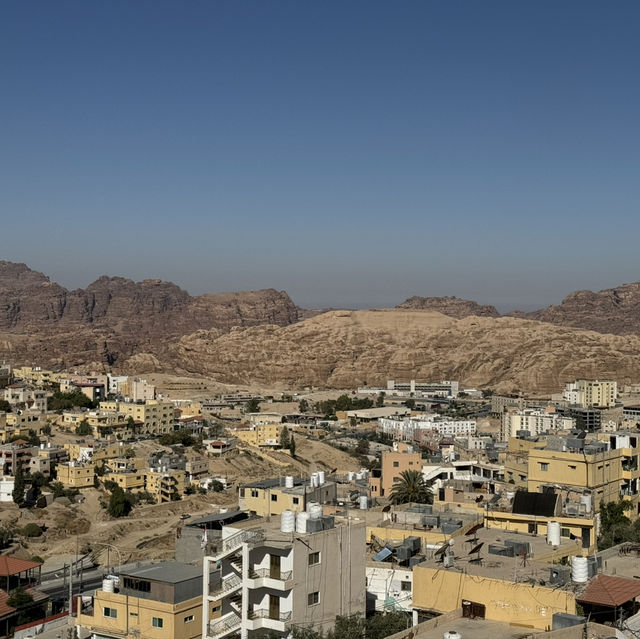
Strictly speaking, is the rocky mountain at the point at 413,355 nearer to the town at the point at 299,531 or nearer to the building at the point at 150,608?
the town at the point at 299,531

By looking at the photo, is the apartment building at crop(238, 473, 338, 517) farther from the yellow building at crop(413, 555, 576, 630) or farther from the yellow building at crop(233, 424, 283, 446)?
the yellow building at crop(233, 424, 283, 446)

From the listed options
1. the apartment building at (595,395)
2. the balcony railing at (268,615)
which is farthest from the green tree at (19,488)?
the apartment building at (595,395)

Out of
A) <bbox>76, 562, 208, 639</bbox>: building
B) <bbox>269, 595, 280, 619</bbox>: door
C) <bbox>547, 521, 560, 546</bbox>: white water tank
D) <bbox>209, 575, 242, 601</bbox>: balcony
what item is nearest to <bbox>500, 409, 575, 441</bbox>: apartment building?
<bbox>547, 521, 560, 546</bbox>: white water tank

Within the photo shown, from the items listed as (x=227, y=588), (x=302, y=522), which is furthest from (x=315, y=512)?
(x=227, y=588)

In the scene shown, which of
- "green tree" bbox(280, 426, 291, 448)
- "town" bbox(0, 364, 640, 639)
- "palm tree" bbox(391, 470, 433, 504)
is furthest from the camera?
"green tree" bbox(280, 426, 291, 448)

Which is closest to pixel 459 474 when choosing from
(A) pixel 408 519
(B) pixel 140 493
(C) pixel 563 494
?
(C) pixel 563 494

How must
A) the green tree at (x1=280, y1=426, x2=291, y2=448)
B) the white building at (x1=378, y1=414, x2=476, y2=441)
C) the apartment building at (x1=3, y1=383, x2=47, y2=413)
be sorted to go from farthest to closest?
the white building at (x1=378, y1=414, x2=476, y2=441), the apartment building at (x1=3, y1=383, x2=47, y2=413), the green tree at (x1=280, y1=426, x2=291, y2=448)
